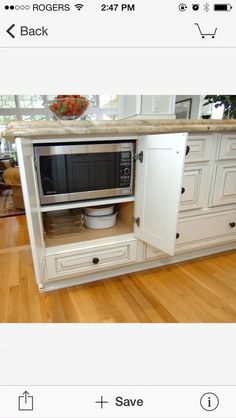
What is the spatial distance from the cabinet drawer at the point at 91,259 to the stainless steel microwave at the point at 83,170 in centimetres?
26

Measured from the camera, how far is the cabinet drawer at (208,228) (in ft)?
4.23

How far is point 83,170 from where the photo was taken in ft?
3.52

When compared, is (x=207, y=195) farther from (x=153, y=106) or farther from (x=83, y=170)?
(x=153, y=106)

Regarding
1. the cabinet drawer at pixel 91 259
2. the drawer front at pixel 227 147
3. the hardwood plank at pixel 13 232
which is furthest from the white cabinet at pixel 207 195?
the hardwood plank at pixel 13 232

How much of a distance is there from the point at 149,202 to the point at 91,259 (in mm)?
396

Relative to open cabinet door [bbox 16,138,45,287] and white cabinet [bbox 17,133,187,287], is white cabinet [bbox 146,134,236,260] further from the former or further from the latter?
open cabinet door [bbox 16,138,45,287]

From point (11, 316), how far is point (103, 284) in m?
0.44

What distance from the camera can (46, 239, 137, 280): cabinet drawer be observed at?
1.09 meters
